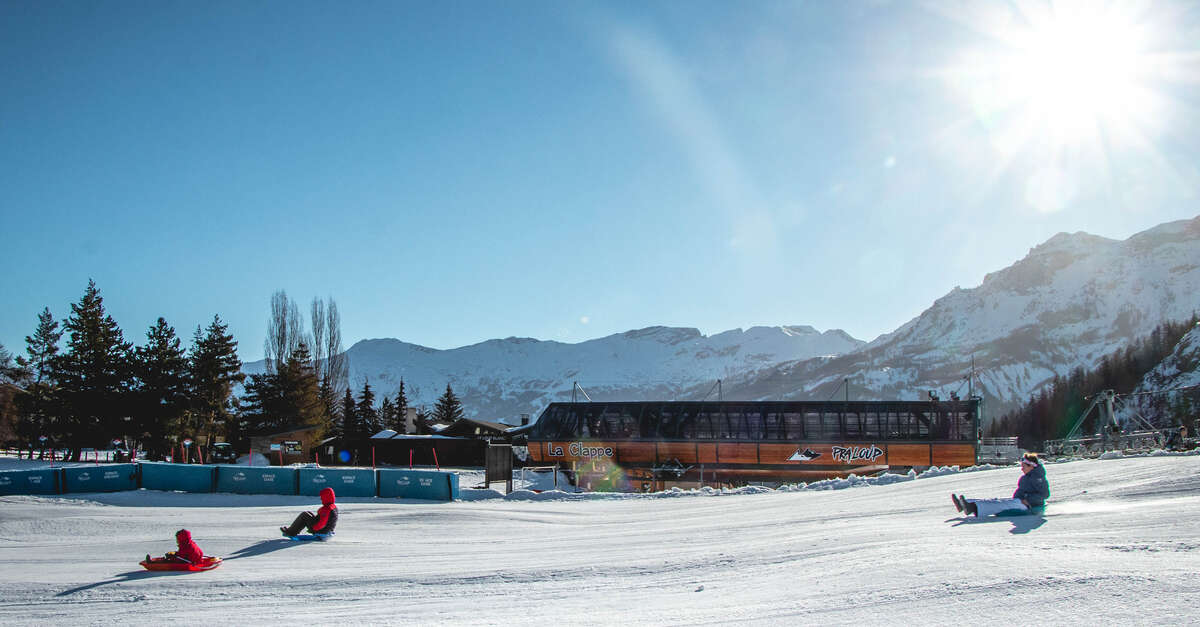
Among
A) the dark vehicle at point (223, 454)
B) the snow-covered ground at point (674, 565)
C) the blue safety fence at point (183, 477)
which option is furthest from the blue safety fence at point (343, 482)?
the dark vehicle at point (223, 454)

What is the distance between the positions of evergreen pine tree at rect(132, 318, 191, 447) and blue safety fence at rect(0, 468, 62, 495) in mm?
21000

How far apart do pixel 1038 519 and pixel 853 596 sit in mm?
5980

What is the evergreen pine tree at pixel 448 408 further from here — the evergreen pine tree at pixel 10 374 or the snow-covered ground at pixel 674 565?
the snow-covered ground at pixel 674 565

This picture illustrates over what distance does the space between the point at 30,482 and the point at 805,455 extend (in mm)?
30204

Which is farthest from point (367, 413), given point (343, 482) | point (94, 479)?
point (343, 482)

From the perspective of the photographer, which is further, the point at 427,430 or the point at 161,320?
the point at 427,430

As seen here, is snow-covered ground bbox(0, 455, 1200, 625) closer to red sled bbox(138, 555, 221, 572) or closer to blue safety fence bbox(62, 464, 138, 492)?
red sled bbox(138, 555, 221, 572)

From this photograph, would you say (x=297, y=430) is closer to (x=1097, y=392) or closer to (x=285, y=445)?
(x=285, y=445)

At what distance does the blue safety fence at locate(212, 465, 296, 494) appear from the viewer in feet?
78.6

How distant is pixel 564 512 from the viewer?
19828 mm

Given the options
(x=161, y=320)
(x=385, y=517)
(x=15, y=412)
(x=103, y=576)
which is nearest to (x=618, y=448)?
(x=385, y=517)

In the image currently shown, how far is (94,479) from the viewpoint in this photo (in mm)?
24000

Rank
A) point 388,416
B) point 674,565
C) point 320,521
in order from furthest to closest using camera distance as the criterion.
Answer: point 388,416 < point 320,521 < point 674,565

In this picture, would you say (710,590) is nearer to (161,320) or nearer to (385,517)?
(385,517)
